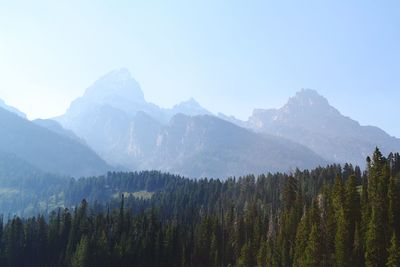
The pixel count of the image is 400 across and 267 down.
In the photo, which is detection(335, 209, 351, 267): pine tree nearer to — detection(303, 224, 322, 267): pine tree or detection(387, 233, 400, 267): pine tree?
detection(303, 224, 322, 267): pine tree

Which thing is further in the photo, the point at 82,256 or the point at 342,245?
the point at 82,256

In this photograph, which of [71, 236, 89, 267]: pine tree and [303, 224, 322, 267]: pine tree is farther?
[71, 236, 89, 267]: pine tree

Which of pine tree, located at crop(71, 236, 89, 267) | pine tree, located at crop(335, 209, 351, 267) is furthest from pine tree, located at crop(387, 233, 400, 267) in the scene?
pine tree, located at crop(71, 236, 89, 267)

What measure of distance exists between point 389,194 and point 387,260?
63.5 feet

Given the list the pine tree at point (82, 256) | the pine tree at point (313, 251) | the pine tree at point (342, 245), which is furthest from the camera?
the pine tree at point (82, 256)

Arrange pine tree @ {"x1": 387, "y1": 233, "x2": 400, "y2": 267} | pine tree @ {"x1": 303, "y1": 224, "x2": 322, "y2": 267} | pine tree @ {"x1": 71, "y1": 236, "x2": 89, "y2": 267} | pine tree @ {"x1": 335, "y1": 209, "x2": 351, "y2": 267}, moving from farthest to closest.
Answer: pine tree @ {"x1": 71, "y1": 236, "x2": 89, "y2": 267}, pine tree @ {"x1": 303, "y1": 224, "x2": 322, "y2": 267}, pine tree @ {"x1": 335, "y1": 209, "x2": 351, "y2": 267}, pine tree @ {"x1": 387, "y1": 233, "x2": 400, "y2": 267}

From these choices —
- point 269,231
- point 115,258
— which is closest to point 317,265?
point 269,231

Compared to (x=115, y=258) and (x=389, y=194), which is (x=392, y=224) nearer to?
(x=389, y=194)

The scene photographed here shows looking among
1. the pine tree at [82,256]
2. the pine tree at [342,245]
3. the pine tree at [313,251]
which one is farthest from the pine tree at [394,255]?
the pine tree at [82,256]

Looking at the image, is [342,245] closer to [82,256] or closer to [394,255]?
[394,255]

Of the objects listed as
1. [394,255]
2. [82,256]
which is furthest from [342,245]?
[82,256]

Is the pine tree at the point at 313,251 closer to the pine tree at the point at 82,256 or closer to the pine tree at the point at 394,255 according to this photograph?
the pine tree at the point at 394,255

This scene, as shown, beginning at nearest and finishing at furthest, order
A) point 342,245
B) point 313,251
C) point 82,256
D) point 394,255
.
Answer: point 394,255
point 342,245
point 313,251
point 82,256

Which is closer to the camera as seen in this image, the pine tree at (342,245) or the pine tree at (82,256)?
the pine tree at (342,245)
